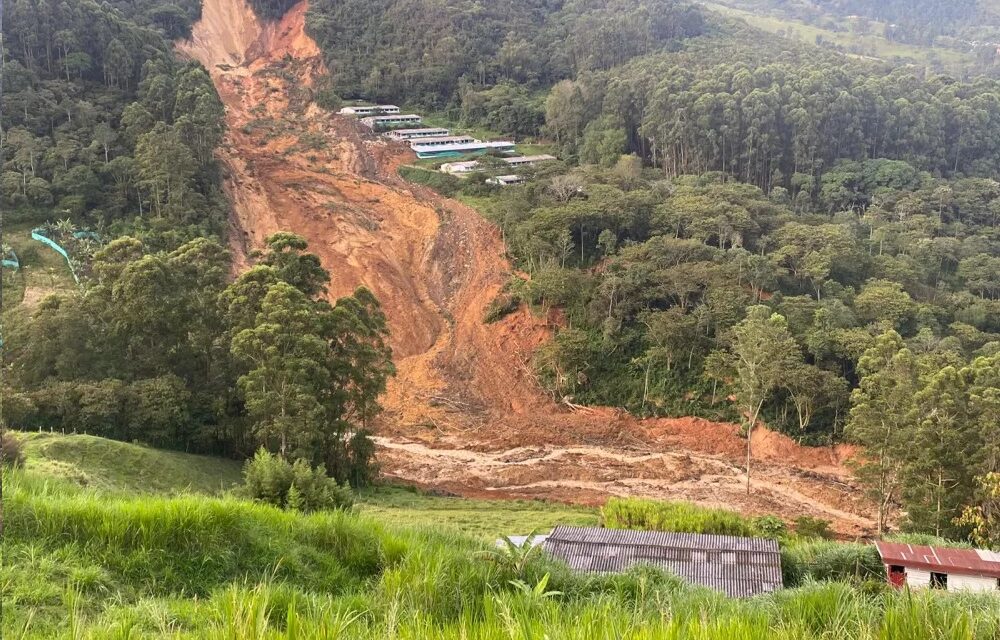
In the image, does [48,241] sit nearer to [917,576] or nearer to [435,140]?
[435,140]

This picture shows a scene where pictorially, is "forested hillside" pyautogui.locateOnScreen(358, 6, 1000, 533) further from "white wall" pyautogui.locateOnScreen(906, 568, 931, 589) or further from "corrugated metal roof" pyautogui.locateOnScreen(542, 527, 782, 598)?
"corrugated metal roof" pyautogui.locateOnScreen(542, 527, 782, 598)

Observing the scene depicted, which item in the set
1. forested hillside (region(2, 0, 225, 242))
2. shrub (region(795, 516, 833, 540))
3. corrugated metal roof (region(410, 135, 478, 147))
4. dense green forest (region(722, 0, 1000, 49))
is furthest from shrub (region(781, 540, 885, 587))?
dense green forest (region(722, 0, 1000, 49))

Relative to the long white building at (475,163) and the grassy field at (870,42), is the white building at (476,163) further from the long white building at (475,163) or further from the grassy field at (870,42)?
the grassy field at (870,42)

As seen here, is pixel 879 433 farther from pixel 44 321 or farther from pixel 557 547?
pixel 44 321

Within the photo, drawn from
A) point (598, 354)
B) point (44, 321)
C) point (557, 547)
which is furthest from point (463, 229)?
point (557, 547)

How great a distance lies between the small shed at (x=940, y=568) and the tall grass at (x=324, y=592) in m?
5.57

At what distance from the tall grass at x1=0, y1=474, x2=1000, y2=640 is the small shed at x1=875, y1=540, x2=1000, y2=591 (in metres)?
5.57

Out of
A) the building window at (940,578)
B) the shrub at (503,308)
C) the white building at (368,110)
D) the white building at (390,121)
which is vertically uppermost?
the white building at (368,110)

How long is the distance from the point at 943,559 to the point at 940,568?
0.44 m

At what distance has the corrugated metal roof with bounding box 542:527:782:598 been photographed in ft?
30.4

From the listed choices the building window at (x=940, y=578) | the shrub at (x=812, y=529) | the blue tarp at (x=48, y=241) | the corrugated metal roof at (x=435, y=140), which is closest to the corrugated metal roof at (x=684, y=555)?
the building window at (x=940, y=578)

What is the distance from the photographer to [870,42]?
302 ft

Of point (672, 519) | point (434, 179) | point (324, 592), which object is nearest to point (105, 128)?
point (434, 179)

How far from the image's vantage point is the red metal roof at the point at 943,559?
997 cm
